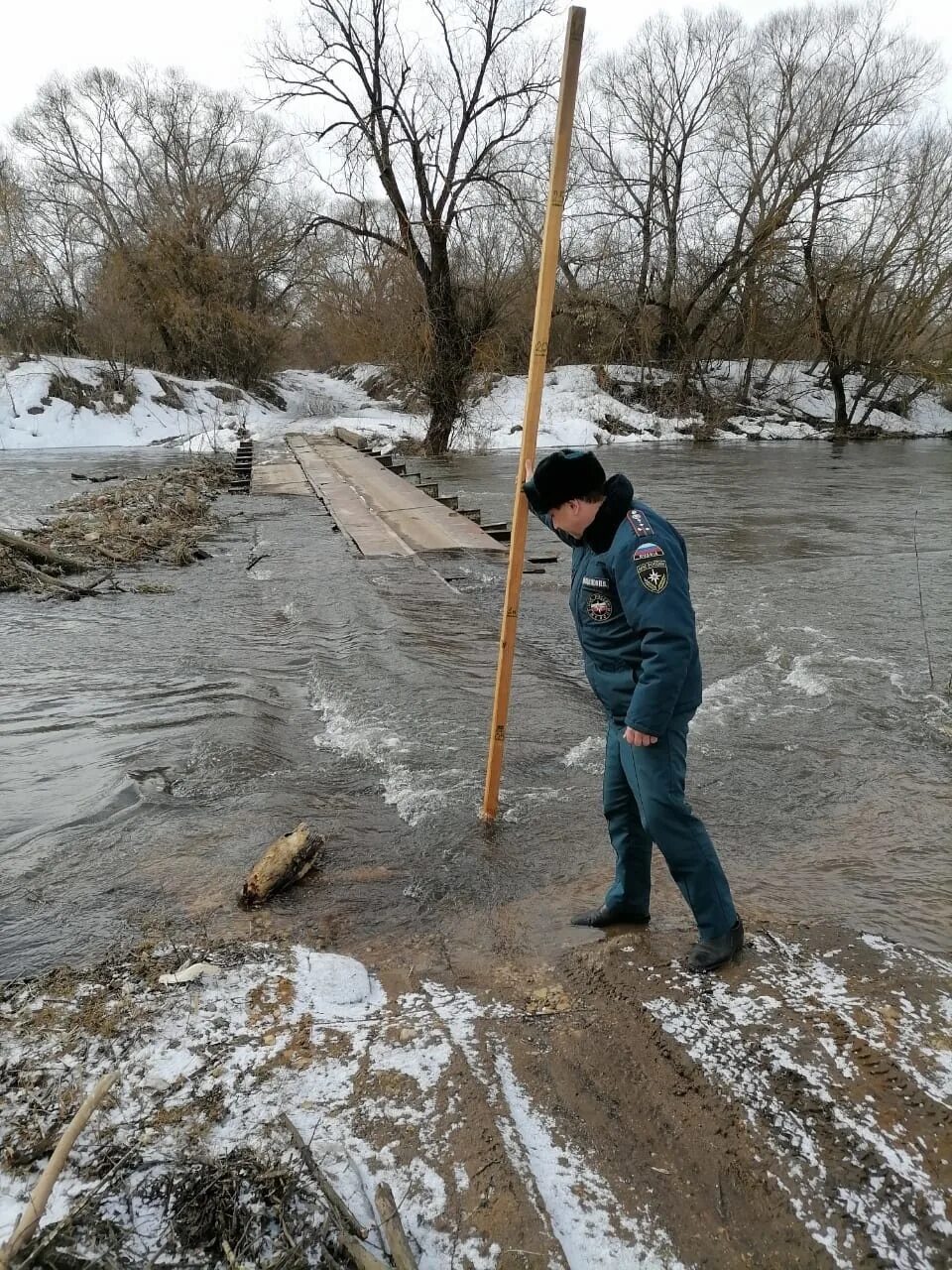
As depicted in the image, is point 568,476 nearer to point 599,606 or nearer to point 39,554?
point 599,606

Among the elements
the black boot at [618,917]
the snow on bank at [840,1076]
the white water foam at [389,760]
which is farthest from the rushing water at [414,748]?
the snow on bank at [840,1076]

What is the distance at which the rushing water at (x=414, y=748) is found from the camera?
3.67 m

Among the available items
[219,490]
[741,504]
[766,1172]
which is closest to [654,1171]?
[766,1172]

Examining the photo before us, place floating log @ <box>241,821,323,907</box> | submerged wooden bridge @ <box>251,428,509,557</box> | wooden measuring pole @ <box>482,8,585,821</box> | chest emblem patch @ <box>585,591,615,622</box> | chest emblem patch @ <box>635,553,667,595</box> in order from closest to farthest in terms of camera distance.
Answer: chest emblem patch @ <box>635,553,667,595</box> → chest emblem patch @ <box>585,591,615,622</box> → wooden measuring pole @ <box>482,8,585,821</box> → floating log @ <box>241,821,323,907</box> → submerged wooden bridge @ <box>251,428,509,557</box>

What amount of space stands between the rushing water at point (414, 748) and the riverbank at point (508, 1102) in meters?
0.51

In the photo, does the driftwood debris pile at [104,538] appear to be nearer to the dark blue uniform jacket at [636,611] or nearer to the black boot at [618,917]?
the black boot at [618,917]

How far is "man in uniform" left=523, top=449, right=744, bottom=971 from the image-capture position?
108 inches

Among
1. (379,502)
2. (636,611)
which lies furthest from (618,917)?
(379,502)

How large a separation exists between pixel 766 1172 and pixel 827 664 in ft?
17.9

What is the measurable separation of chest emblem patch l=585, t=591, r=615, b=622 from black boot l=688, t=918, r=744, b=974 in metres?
1.29

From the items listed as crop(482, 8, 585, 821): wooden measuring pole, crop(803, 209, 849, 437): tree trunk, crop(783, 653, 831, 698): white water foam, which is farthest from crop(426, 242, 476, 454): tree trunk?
crop(482, 8, 585, 821): wooden measuring pole

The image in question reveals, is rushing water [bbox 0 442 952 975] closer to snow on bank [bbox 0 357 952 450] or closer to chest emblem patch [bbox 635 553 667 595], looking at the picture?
chest emblem patch [bbox 635 553 667 595]

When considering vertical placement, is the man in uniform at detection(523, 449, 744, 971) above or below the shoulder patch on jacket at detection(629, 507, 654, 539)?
below

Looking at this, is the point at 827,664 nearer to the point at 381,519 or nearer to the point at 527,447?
the point at 527,447
